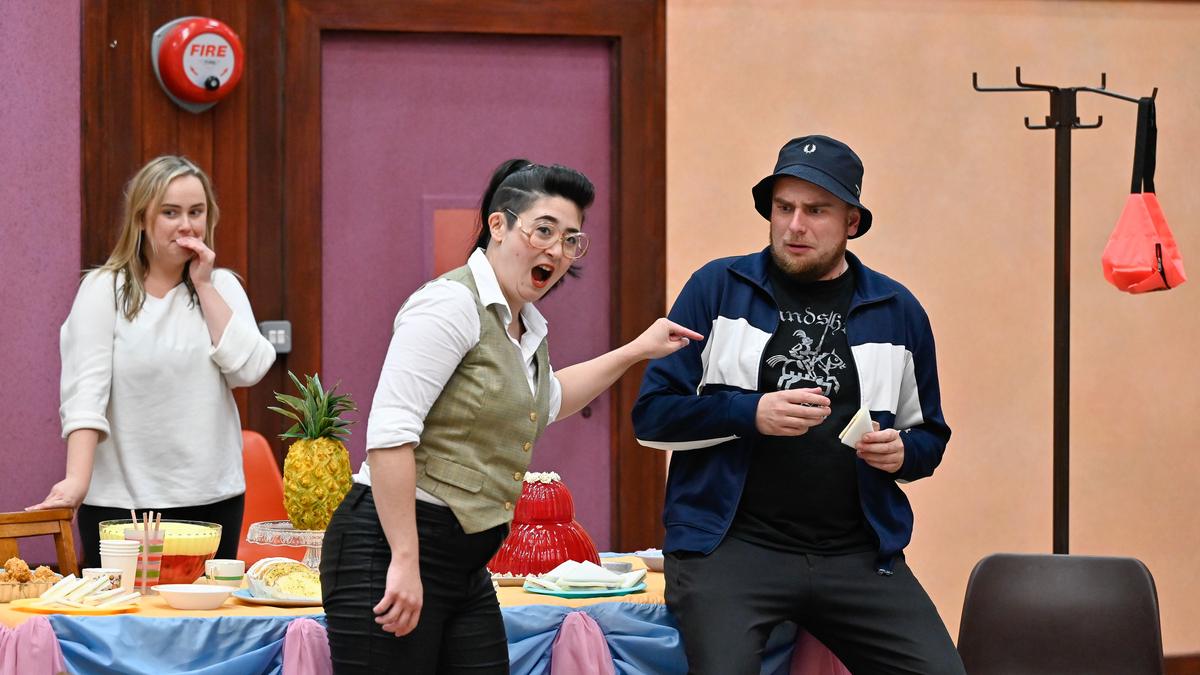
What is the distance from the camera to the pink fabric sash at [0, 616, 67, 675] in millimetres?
2004

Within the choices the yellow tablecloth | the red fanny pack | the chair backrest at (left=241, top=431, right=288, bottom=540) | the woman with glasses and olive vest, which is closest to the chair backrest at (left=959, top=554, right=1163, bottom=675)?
the yellow tablecloth

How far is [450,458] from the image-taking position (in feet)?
6.06

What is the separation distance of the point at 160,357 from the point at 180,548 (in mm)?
608

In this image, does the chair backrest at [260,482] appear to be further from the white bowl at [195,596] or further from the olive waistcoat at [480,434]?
the olive waistcoat at [480,434]

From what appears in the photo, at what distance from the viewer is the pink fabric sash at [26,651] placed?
200 cm

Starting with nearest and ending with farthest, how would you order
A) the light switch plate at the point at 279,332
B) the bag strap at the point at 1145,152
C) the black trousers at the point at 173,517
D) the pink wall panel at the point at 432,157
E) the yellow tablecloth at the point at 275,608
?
the yellow tablecloth at the point at 275,608, the black trousers at the point at 173,517, the bag strap at the point at 1145,152, the light switch plate at the point at 279,332, the pink wall panel at the point at 432,157

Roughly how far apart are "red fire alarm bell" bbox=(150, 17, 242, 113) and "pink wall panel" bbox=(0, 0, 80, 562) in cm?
31

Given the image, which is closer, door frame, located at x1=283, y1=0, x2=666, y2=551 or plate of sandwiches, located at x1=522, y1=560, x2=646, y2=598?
plate of sandwiches, located at x1=522, y1=560, x2=646, y2=598

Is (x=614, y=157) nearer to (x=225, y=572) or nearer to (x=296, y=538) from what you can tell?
(x=296, y=538)

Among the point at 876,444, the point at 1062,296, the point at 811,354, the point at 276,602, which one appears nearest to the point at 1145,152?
the point at 1062,296

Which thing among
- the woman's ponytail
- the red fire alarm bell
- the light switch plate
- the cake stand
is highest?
the red fire alarm bell

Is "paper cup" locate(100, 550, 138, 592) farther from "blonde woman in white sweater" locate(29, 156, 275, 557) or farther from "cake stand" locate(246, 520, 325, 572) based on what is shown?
"blonde woman in white sweater" locate(29, 156, 275, 557)

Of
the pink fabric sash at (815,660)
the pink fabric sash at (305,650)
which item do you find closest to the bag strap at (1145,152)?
the pink fabric sash at (815,660)

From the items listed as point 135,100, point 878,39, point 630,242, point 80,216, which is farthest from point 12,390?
point 878,39
